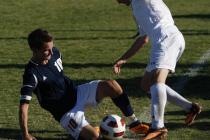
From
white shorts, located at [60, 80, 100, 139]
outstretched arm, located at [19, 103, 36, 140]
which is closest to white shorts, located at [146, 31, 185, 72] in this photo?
white shorts, located at [60, 80, 100, 139]

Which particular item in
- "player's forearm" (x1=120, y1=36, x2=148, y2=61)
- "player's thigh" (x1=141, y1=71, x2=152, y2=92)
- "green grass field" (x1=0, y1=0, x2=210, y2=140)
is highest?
"player's forearm" (x1=120, y1=36, x2=148, y2=61)

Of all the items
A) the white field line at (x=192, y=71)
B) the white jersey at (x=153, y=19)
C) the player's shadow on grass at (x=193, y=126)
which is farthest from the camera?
the white field line at (x=192, y=71)

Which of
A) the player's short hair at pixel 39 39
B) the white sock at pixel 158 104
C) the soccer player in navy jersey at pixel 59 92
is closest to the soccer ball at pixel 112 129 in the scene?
the soccer player in navy jersey at pixel 59 92

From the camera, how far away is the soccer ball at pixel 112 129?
662 centimetres

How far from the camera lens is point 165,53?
6.90m

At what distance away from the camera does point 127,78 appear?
1052 cm

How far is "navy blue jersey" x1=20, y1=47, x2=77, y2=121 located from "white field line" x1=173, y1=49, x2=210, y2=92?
10.3 feet

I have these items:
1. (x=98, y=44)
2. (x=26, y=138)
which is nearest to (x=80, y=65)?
(x=98, y=44)

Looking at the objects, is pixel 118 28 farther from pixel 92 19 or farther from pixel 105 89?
pixel 105 89

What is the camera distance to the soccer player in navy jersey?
20.7 feet

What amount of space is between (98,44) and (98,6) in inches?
381

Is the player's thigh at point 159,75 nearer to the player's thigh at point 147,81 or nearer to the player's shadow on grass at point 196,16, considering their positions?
the player's thigh at point 147,81

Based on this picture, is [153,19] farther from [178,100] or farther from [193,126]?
[193,126]

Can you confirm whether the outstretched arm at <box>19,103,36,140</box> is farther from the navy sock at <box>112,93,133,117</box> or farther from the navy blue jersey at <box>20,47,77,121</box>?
the navy sock at <box>112,93,133,117</box>
